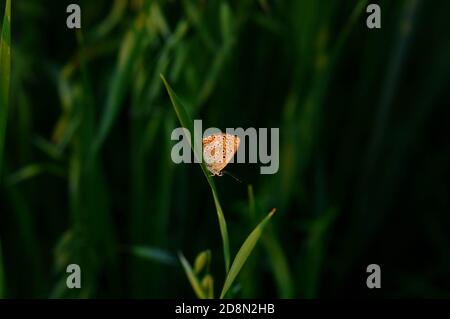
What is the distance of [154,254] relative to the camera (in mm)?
970

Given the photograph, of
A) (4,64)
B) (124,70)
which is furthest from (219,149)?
(124,70)

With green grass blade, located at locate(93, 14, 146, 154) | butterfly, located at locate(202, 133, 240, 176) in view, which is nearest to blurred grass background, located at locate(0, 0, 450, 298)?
green grass blade, located at locate(93, 14, 146, 154)

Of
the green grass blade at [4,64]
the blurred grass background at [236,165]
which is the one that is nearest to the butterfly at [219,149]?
the green grass blade at [4,64]

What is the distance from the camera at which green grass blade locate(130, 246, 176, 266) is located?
97 centimetres

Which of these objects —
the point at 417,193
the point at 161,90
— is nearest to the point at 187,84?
the point at 161,90

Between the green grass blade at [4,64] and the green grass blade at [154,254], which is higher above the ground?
the green grass blade at [4,64]

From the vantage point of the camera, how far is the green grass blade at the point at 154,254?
0.97m

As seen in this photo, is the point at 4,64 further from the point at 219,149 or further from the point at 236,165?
the point at 236,165

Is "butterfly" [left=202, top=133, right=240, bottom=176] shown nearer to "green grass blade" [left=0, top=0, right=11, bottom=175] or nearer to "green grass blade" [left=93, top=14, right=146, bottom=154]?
"green grass blade" [left=0, top=0, right=11, bottom=175]

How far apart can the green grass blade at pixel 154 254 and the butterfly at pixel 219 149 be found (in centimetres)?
34

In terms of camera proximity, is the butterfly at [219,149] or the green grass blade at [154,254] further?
the green grass blade at [154,254]

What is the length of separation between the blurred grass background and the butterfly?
0.94 ft

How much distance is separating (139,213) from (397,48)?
46cm

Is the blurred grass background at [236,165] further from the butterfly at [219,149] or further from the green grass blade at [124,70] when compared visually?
the butterfly at [219,149]
